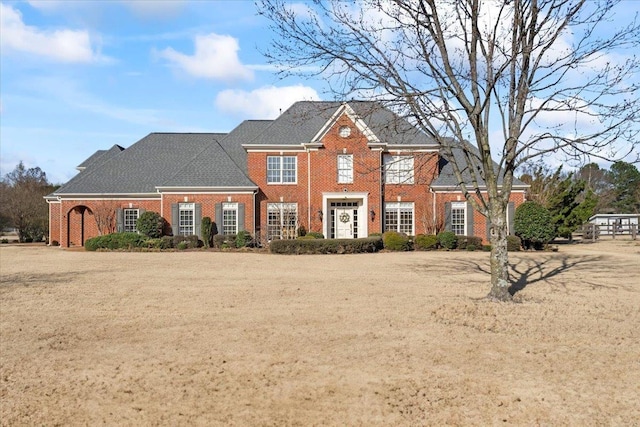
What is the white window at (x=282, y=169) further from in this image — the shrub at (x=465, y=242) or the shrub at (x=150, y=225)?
the shrub at (x=465, y=242)

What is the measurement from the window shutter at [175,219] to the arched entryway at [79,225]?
19.9ft

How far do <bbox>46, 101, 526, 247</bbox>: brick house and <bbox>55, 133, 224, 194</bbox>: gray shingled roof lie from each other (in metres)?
0.11

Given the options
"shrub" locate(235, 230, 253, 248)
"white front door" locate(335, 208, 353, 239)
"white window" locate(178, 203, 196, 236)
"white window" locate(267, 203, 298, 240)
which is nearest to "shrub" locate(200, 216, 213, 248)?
"white window" locate(178, 203, 196, 236)

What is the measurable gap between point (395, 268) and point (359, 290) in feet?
18.3

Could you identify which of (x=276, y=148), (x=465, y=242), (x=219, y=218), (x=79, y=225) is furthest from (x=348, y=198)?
(x=79, y=225)

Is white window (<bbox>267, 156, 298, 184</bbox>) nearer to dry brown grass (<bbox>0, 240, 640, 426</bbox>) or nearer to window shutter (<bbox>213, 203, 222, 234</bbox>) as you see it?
window shutter (<bbox>213, 203, 222, 234</bbox>)

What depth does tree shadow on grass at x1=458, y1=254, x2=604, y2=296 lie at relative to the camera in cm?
1537

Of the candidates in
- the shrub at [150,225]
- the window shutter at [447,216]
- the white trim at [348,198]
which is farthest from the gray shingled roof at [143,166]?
the window shutter at [447,216]

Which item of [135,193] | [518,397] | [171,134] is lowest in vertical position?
[518,397]

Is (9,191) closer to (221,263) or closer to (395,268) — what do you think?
(221,263)

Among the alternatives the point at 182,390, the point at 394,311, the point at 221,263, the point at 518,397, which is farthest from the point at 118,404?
the point at 221,263

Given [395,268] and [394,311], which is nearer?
[394,311]

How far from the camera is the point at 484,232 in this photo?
3120cm

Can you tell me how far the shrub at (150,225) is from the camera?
29.4m
